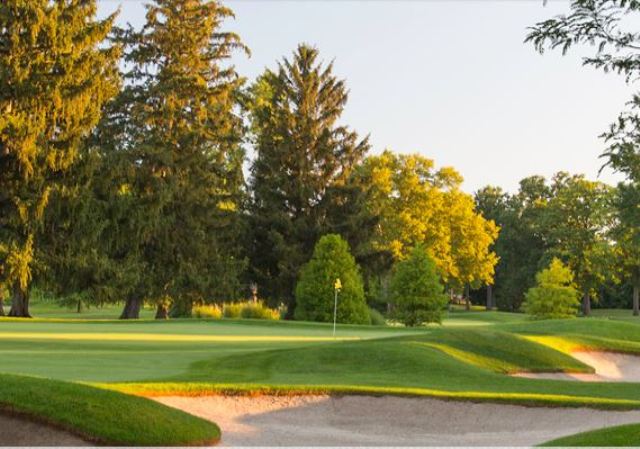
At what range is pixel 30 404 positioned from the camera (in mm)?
10250

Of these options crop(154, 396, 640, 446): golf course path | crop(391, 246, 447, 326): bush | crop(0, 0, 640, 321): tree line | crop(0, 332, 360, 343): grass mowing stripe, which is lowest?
crop(154, 396, 640, 446): golf course path

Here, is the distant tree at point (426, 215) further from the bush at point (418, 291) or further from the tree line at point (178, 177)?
the bush at point (418, 291)

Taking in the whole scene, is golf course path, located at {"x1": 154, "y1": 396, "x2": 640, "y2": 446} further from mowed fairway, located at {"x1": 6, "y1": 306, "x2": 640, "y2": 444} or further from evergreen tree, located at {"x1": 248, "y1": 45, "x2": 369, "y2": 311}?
evergreen tree, located at {"x1": 248, "y1": 45, "x2": 369, "y2": 311}

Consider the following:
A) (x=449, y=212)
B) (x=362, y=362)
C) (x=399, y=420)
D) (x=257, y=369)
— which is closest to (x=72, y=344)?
(x=257, y=369)

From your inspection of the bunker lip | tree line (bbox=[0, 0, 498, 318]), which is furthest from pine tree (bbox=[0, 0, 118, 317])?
the bunker lip

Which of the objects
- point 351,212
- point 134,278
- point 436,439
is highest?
point 351,212

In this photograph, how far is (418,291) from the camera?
40406 mm

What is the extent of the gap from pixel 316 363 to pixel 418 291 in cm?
2208

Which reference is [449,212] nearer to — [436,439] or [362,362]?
[362,362]

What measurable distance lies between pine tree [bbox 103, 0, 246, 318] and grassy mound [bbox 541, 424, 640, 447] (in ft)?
110

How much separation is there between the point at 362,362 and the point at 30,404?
403 inches

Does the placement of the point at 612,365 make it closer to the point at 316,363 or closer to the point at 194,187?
the point at 316,363

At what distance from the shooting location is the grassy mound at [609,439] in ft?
29.3

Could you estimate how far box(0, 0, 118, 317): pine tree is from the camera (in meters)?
31.3
